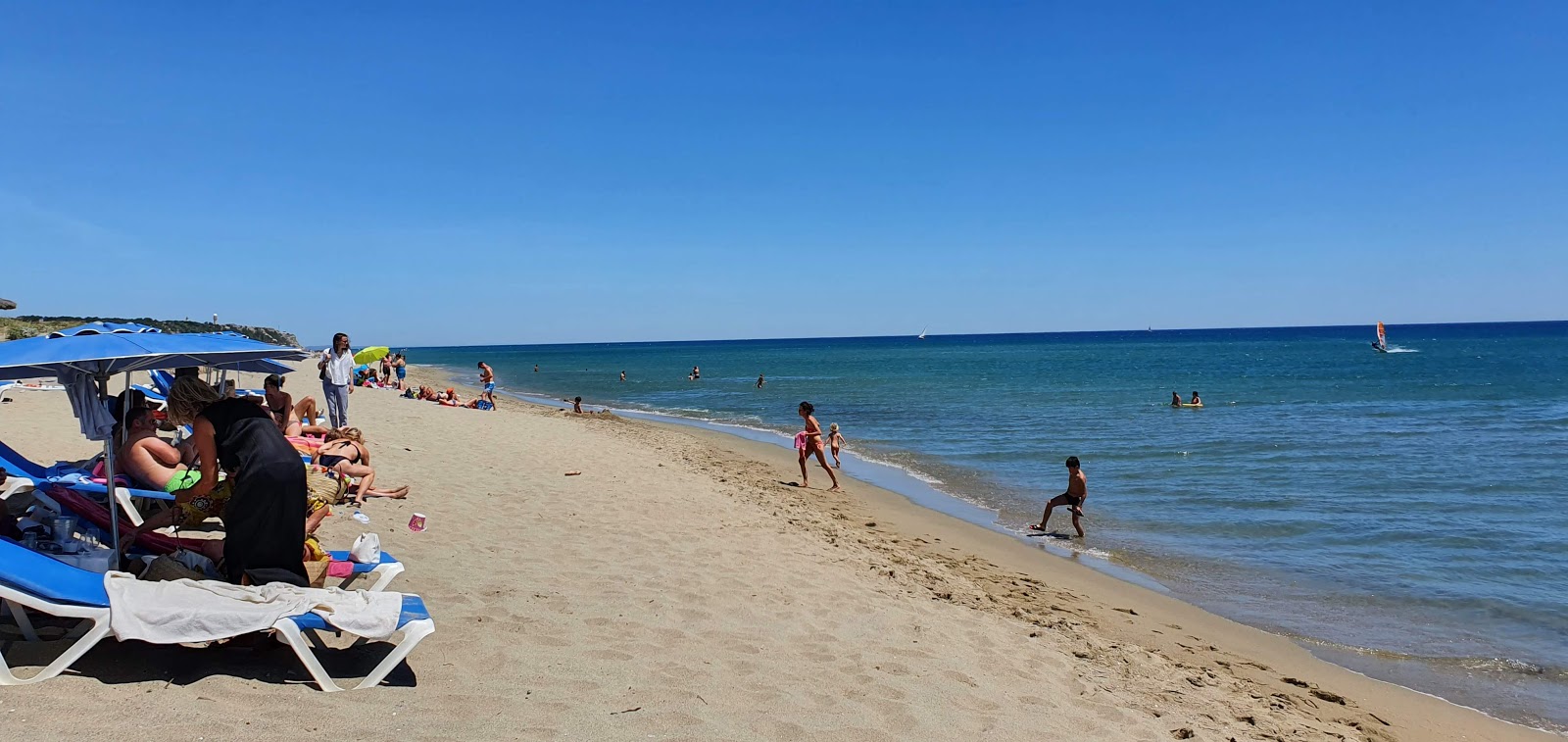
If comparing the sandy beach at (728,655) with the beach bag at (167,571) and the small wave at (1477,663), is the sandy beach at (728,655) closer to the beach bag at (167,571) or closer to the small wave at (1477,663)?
the beach bag at (167,571)

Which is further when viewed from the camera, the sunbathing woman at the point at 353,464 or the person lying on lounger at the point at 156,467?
the sunbathing woman at the point at 353,464

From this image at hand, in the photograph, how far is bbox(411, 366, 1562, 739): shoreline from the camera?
5.58 meters

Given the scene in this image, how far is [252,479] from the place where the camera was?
408cm

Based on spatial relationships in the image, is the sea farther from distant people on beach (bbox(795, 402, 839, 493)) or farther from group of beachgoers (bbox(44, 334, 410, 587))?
group of beachgoers (bbox(44, 334, 410, 587))

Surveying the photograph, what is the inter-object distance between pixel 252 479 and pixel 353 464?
4.96 meters

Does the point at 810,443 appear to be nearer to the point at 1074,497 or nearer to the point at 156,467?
the point at 1074,497

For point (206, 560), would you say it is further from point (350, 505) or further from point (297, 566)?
point (350, 505)

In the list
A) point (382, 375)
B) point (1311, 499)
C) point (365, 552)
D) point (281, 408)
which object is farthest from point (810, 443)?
point (382, 375)

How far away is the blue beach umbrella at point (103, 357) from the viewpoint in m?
4.21

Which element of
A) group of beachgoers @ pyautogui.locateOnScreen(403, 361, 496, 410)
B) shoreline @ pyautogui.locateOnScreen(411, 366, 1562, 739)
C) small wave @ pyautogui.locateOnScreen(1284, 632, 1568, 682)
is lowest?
small wave @ pyautogui.locateOnScreen(1284, 632, 1568, 682)

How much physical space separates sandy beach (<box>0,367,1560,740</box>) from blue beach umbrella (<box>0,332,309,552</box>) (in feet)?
4.21

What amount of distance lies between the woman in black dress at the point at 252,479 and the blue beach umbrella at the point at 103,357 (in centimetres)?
32

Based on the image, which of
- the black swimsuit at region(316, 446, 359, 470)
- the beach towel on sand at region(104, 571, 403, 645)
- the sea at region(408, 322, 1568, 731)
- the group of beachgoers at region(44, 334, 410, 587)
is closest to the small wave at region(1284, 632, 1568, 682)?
the sea at region(408, 322, 1568, 731)

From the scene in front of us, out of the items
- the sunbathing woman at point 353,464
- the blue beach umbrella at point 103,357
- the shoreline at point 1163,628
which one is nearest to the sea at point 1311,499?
the shoreline at point 1163,628
